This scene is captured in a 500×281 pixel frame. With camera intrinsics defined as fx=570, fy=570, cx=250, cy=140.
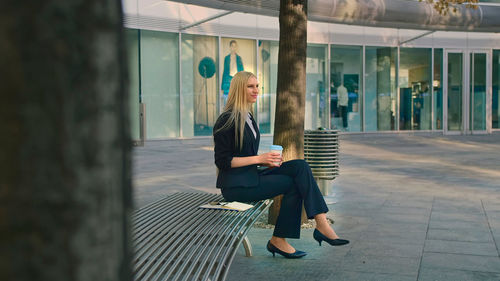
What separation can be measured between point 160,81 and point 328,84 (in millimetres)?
7799

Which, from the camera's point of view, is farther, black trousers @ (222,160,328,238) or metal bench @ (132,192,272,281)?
black trousers @ (222,160,328,238)

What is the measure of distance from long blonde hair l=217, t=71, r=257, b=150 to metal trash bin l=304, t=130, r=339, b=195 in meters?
2.57

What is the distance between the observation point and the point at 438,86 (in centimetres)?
2538

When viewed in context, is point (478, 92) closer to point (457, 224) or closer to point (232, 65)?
point (232, 65)

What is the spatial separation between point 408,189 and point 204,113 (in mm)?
12838

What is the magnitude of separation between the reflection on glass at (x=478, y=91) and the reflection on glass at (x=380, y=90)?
12.5 feet

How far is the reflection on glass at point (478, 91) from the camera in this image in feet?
84.4

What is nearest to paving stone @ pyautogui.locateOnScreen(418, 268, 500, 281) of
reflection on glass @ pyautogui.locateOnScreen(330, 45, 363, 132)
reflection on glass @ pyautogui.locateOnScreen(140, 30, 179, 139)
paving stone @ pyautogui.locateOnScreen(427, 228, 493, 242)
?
paving stone @ pyautogui.locateOnScreen(427, 228, 493, 242)

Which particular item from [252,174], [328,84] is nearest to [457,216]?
[252,174]

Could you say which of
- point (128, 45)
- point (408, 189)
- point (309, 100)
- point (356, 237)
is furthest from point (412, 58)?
point (128, 45)

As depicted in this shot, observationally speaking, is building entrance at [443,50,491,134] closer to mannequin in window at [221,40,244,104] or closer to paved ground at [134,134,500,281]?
mannequin in window at [221,40,244,104]

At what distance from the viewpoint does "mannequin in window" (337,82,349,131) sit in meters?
24.4

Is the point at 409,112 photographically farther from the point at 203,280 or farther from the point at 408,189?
the point at 203,280

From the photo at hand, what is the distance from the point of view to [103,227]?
2.21 feet
